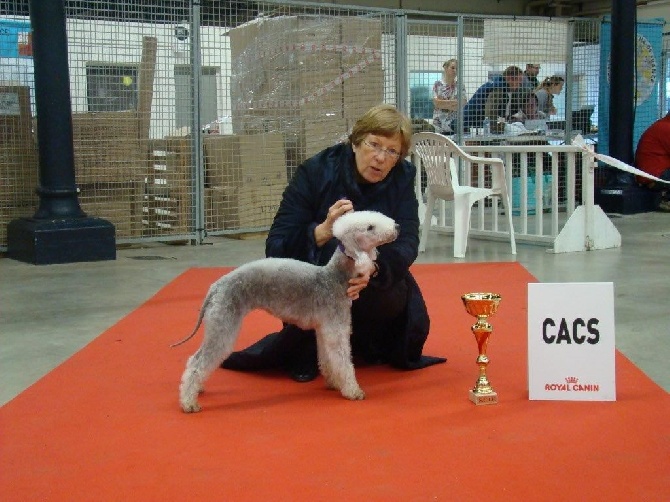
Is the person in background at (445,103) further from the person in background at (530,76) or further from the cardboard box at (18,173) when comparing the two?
the cardboard box at (18,173)

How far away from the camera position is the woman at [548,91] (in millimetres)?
8680

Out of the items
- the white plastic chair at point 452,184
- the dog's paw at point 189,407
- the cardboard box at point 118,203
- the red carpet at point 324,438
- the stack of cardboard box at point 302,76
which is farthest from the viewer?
the stack of cardboard box at point 302,76

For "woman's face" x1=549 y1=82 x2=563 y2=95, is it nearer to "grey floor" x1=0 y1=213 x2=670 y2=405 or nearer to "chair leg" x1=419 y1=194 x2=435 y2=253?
"grey floor" x1=0 y1=213 x2=670 y2=405

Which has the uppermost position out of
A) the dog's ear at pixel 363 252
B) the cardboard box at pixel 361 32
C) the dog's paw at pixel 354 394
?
the cardboard box at pixel 361 32

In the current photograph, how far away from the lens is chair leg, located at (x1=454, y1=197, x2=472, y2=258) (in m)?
5.91

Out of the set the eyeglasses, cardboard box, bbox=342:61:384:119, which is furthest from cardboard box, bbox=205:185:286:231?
the eyeglasses

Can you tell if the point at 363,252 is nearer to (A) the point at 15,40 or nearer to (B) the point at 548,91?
(A) the point at 15,40

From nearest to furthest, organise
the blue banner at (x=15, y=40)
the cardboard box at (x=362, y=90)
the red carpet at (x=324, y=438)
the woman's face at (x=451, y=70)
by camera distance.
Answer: the red carpet at (x=324, y=438)
the blue banner at (x=15, y=40)
the cardboard box at (x=362, y=90)
the woman's face at (x=451, y=70)

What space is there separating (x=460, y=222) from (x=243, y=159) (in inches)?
75.7

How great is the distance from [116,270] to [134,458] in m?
3.44

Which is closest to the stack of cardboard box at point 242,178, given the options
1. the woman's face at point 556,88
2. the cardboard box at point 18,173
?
the cardboard box at point 18,173

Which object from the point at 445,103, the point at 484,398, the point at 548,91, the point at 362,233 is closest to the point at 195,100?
the point at 445,103

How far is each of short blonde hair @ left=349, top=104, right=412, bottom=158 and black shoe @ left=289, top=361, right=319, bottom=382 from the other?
2.57 feet

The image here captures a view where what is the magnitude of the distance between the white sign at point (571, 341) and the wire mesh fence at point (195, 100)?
3.85m
